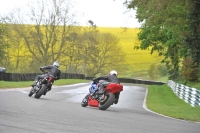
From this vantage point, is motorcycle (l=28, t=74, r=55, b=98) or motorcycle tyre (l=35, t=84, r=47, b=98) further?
motorcycle (l=28, t=74, r=55, b=98)

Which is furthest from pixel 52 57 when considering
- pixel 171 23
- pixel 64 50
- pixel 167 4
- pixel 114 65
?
pixel 167 4

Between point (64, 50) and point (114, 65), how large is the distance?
28.9 m

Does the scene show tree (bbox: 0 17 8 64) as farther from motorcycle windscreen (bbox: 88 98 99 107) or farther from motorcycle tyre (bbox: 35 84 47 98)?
motorcycle windscreen (bbox: 88 98 99 107)

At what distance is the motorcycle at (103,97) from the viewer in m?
15.7

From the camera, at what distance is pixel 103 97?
16031mm

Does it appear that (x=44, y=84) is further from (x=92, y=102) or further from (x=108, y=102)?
(x=108, y=102)

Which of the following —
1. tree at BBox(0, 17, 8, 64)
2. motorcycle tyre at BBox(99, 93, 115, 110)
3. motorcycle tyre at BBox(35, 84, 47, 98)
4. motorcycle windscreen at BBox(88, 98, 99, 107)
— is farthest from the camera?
tree at BBox(0, 17, 8, 64)

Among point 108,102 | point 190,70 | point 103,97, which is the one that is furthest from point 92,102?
point 190,70

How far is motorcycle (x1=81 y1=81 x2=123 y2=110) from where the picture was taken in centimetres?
1568

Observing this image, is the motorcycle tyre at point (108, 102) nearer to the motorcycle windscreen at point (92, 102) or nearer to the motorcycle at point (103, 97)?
the motorcycle at point (103, 97)

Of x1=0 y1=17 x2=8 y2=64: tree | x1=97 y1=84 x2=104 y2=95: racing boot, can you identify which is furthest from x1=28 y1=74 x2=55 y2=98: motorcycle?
x1=0 y1=17 x2=8 y2=64: tree

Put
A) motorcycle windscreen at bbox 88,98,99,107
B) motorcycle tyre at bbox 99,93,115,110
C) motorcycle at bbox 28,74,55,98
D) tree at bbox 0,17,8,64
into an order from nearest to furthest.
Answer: motorcycle tyre at bbox 99,93,115,110
motorcycle windscreen at bbox 88,98,99,107
motorcycle at bbox 28,74,55,98
tree at bbox 0,17,8,64

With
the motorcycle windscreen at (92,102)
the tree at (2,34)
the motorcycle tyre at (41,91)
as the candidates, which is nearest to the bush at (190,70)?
the motorcycle tyre at (41,91)

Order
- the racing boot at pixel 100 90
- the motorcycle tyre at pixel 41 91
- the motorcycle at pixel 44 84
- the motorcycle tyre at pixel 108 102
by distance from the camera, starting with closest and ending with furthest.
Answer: the motorcycle tyre at pixel 108 102, the racing boot at pixel 100 90, the motorcycle tyre at pixel 41 91, the motorcycle at pixel 44 84
